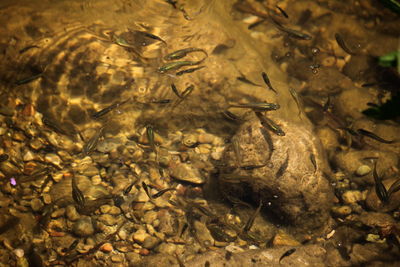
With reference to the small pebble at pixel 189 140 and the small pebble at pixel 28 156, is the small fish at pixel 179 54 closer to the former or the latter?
the small pebble at pixel 189 140

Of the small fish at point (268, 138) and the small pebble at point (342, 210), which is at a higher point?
the small fish at point (268, 138)

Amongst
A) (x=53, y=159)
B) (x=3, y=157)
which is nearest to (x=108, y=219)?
(x=53, y=159)

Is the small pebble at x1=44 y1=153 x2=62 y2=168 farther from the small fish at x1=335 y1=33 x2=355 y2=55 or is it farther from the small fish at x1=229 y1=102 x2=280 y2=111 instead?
the small fish at x1=335 y1=33 x2=355 y2=55

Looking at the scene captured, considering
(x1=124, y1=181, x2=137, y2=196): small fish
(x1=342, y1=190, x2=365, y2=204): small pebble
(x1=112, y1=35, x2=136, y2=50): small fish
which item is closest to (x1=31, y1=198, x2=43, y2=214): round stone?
(x1=124, y1=181, x2=137, y2=196): small fish

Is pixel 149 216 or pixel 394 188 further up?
pixel 394 188

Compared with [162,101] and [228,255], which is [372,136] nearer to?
[228,255]

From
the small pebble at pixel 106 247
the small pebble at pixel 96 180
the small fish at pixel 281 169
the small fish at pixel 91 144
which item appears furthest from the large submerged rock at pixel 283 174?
the small fish at pixel 91 144

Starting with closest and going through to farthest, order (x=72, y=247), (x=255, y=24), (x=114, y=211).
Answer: (x=72, y=247) → (x=114, y=211) → (x=255, y=24)
